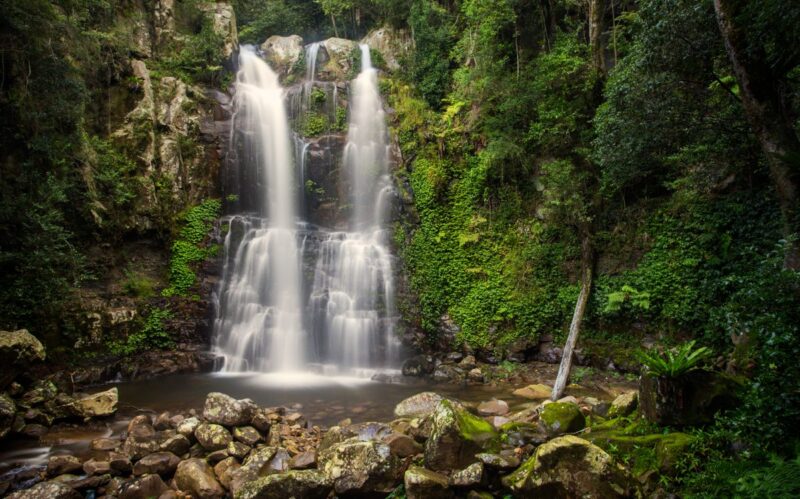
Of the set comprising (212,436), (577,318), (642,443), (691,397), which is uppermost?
(577,318)

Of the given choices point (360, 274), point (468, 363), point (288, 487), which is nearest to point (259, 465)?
point (288, 487)

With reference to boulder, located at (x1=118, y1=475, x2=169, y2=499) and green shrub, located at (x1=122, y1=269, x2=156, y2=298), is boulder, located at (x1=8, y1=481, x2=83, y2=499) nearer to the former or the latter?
boulder, located at (x1=118, y1=475, x2=169, y2=499)

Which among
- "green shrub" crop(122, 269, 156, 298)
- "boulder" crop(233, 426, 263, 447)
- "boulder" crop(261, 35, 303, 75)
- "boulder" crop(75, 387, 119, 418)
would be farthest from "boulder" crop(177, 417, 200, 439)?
"boulder" crop(261, 35, 303, 75)

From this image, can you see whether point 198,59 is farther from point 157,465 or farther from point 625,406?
point 625,406

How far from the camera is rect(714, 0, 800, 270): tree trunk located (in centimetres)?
629

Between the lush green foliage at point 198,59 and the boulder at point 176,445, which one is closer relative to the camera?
the boulder at point 176,445

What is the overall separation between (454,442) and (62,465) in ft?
19.8

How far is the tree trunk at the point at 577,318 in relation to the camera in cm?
992

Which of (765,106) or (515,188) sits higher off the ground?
(515,188)

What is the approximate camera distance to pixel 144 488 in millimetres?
5859

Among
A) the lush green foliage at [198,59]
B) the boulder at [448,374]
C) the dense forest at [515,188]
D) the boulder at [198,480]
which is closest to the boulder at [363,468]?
the boulder at [198,480]

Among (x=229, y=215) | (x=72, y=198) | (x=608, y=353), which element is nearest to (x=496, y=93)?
(x=608, y=353)

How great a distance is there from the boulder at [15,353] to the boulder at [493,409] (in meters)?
9.76

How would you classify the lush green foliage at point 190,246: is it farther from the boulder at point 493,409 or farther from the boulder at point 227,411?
the boulder at point 493,409
